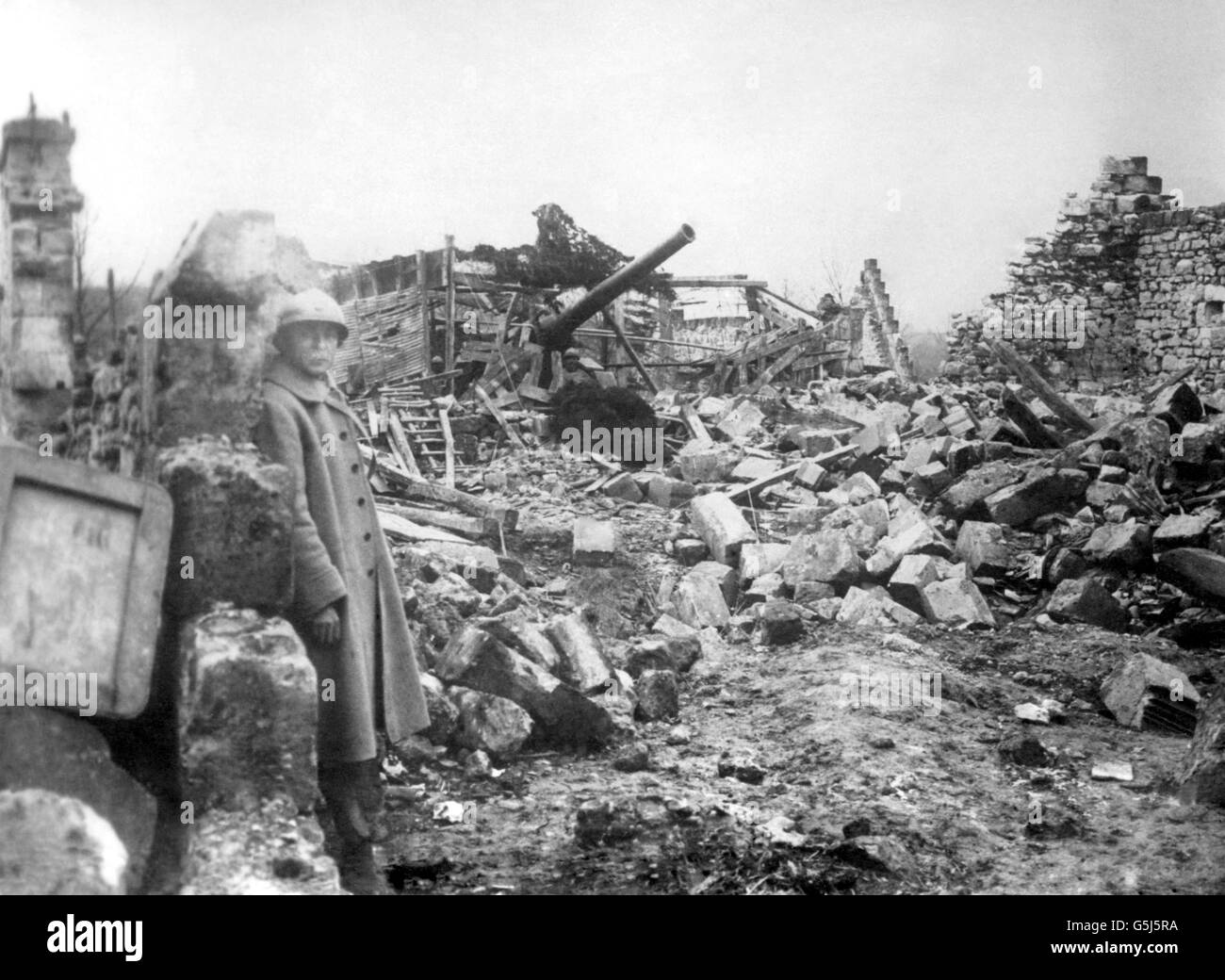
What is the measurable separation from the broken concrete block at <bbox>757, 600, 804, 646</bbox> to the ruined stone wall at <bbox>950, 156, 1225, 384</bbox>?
9.48 ft

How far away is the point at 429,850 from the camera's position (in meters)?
3.53

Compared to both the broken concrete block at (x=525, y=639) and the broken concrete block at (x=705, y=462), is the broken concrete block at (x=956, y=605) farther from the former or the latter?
the broken concrete block at (x=525, y=639)

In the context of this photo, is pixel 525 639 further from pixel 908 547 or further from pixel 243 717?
pixel 908 547

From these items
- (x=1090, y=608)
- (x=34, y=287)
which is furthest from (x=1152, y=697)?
(x=34, y=287)

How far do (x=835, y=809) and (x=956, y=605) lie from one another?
1.44 metres

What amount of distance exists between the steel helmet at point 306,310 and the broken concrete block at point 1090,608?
336 centimetres

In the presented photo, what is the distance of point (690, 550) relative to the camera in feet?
16.6

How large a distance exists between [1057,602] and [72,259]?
4.14 metres

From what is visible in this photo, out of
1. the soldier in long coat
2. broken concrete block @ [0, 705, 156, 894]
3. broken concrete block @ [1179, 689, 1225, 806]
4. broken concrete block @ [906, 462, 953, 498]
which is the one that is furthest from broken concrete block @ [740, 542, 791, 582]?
broken concrete block @ [0, 705, 156, 894]

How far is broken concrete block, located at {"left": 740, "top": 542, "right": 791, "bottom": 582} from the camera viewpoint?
5012 millimetres

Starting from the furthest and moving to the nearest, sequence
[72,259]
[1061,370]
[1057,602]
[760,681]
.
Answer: [1061,370] → [1057,602] → [760,681] → [72,259]

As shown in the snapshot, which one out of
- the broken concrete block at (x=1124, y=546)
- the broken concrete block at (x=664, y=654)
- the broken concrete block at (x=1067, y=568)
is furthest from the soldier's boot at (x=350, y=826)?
the broken concrete block at (x=1124, y=546)
